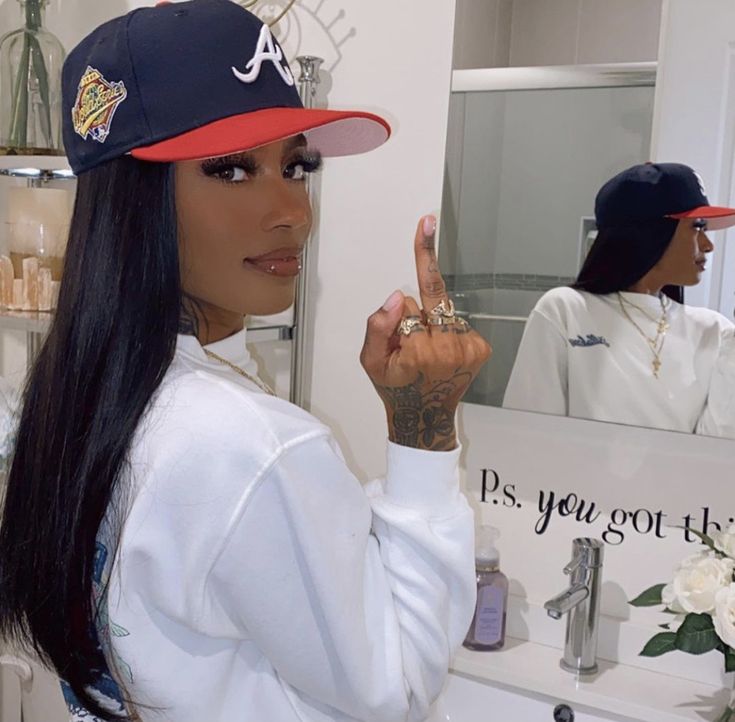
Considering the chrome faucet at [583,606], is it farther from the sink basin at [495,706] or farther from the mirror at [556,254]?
the mirror at [556,254]

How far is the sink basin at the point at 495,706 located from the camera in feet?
3.43

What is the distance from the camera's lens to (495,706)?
1089 millimetres

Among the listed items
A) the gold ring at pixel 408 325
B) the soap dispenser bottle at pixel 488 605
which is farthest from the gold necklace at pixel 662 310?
the gold ring at pixel 408 325

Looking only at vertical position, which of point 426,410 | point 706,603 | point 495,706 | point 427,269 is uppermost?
point 427,269

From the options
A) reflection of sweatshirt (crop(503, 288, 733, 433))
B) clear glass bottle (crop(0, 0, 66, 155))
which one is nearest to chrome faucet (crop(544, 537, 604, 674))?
reflection of sweatshirt (crop(503, 288, 733, 433))

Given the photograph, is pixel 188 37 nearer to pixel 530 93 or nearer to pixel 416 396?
pixel 416 396

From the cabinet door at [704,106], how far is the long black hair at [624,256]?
6 cm

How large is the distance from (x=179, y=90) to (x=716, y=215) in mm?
673

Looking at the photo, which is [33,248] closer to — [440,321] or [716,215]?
[440,321]

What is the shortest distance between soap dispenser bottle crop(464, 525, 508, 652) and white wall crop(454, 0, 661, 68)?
645 millimetres

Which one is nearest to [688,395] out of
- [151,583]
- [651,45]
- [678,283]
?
[678,283]

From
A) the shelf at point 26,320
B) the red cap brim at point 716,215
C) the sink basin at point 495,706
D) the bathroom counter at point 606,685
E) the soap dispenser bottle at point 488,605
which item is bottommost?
the sink basin at point 495,706

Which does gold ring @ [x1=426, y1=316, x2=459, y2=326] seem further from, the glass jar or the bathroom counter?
the glass jar

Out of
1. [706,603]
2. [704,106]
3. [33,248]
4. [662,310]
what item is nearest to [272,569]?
[706,603]
